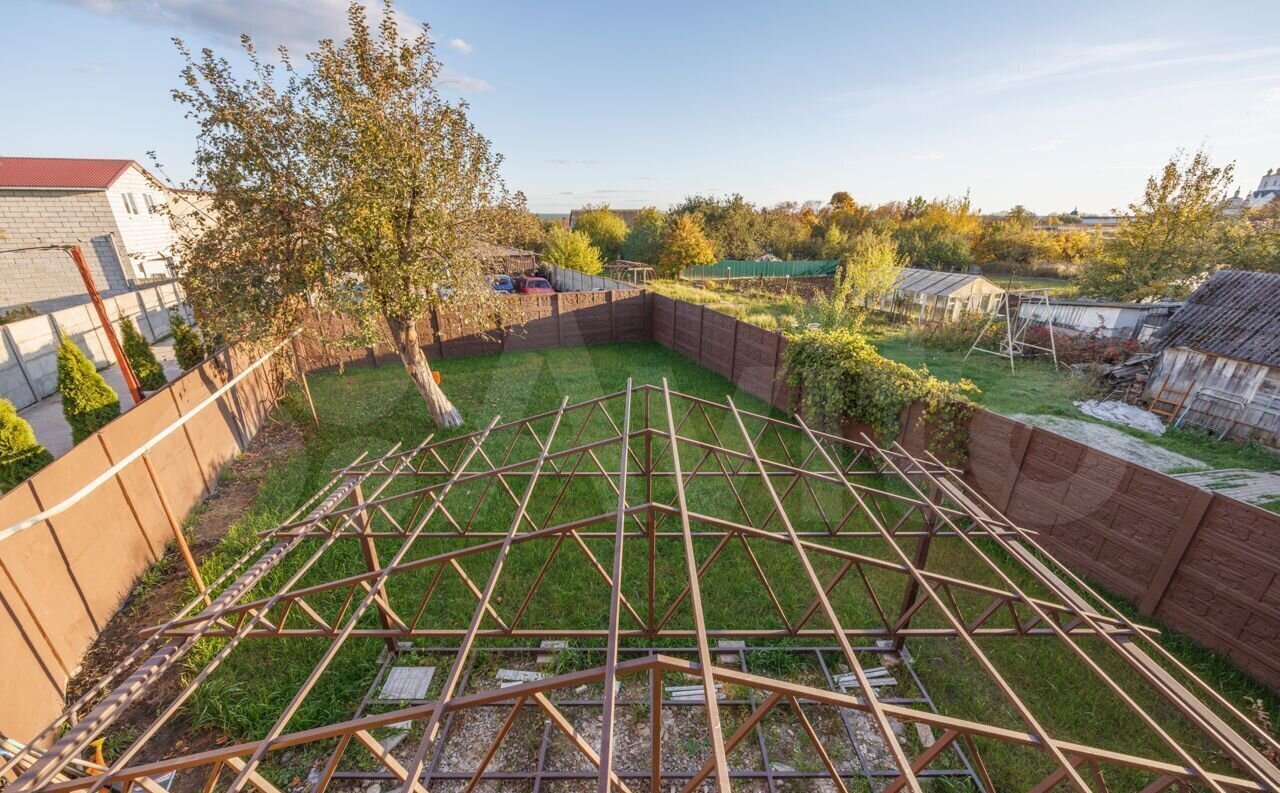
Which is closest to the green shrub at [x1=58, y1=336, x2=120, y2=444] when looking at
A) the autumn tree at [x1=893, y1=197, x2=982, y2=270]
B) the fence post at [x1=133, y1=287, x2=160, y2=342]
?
the fence post at [x1=133, y1=287, x2=160, y2=342]

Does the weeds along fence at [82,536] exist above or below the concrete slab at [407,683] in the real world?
above

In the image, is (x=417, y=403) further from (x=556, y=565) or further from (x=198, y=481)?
(x=556, y=565)

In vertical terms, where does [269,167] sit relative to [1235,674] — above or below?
above

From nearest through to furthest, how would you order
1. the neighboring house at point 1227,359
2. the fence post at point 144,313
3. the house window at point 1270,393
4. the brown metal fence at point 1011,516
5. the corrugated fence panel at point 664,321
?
the brown metal fence at point 1011,516 < the house window at point 1270,393 < the neighboring house at point 1227,359 < the fence post at point 144,313 < the corrugated fence panel at point 664,321

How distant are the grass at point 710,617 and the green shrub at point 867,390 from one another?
49.7 inches

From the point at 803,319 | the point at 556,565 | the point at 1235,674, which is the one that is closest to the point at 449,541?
the point at 556,565

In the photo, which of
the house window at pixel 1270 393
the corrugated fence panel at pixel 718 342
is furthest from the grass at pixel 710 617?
the house window at pixel 1270 393

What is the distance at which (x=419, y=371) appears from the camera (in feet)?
37.9

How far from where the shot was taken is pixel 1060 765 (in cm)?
251

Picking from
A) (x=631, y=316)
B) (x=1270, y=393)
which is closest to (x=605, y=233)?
(x=631, y=316)

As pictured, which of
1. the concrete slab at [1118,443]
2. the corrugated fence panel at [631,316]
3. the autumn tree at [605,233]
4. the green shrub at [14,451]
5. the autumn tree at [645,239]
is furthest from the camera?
the autumn tree at [605,233]

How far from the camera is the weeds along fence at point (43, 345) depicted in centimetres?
1180

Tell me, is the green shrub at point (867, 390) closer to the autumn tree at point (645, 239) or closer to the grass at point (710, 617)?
the grass at point (710, 617)

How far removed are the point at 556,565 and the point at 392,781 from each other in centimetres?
317
